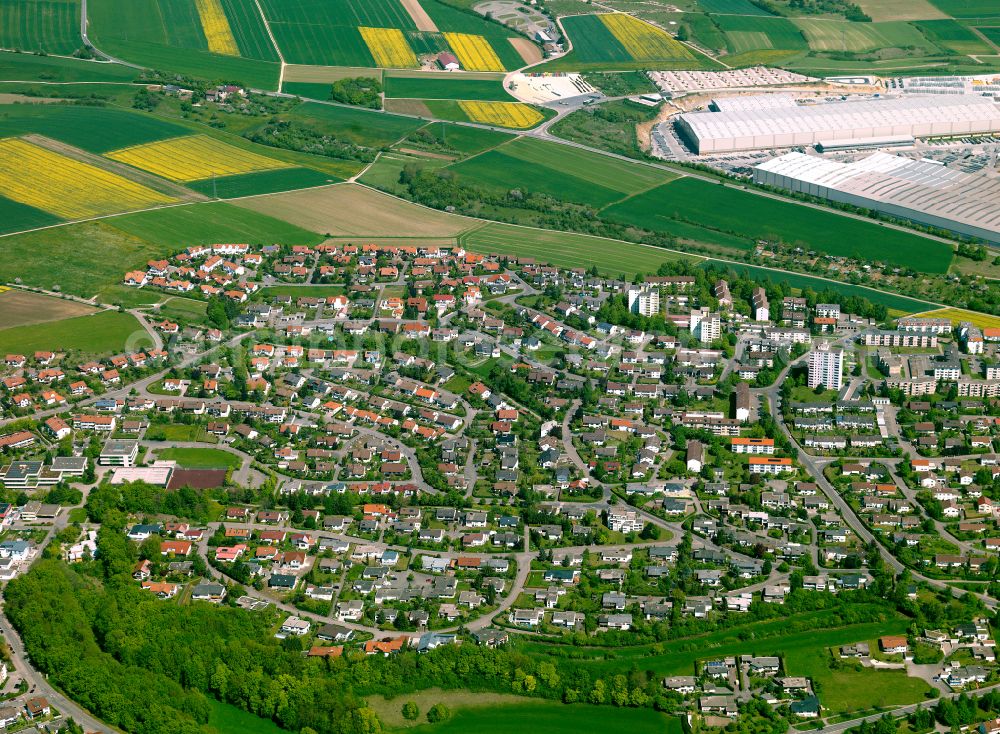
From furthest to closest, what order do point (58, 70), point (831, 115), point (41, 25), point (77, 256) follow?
point (41, 25), point (58, 70), point (831, 115), point (77, 256)

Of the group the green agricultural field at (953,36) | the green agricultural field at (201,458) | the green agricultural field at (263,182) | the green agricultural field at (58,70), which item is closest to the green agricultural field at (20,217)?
the green agricultural field at (263,182)

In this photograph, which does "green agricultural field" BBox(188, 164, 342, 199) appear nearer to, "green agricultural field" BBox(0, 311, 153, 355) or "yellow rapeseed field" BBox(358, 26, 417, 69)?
"green agricultural field" BBox(0, 311, 153, 355)

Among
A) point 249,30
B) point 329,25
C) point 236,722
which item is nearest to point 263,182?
point 249,30

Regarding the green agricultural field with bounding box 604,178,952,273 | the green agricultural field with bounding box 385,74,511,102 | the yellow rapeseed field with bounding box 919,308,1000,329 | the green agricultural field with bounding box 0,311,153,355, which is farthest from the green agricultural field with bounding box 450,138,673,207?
the green agricultural field with bounding box 0,311,153,355

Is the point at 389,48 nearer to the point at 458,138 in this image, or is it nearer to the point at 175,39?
the point at 175,39

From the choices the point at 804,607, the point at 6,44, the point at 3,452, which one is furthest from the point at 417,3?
the point at 804,607

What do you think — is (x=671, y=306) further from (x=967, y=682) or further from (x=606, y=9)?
(x=606, y=9)
